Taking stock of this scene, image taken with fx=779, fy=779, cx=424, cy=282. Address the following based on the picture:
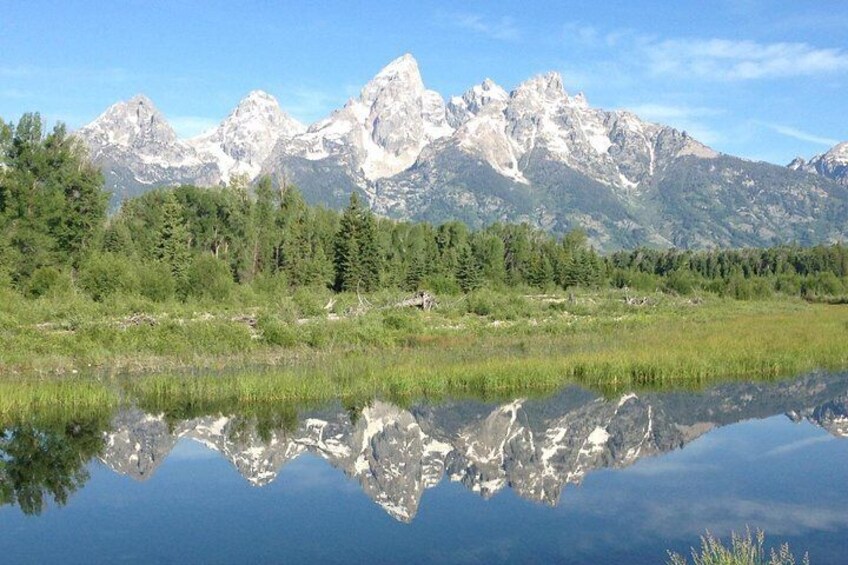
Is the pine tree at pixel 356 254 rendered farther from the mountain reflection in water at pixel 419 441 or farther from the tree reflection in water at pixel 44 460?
the tree reflection in water at pixel 44 460

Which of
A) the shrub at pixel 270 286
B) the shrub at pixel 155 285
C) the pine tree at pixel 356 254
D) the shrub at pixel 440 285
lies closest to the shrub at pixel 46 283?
the shrub at pixel 155 285

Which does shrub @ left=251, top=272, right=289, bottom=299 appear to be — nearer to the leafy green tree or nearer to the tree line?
the tree line

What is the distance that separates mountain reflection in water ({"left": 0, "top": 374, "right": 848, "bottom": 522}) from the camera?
61.1ft

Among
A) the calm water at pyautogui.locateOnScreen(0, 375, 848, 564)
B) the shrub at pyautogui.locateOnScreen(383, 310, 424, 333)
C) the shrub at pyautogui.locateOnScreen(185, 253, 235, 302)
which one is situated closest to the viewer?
the calm water at pyautogui.locateOnScreen(0, 375, 848, 564)

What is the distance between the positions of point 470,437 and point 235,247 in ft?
211

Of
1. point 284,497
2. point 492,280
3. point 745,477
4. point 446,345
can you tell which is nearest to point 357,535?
point 284,497

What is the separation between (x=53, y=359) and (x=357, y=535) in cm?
2002

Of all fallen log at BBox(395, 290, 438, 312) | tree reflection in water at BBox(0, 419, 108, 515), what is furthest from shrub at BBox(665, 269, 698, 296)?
tree reflection in water at BBox(0, 419, 108, 515)

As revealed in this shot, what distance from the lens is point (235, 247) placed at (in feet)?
270

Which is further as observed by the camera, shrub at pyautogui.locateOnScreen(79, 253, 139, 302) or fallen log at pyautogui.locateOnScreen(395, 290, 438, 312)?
fallen log at pyautogui.locateOnScreen(395, 290, 438, 312)

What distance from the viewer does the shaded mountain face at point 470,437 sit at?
19.0 meters

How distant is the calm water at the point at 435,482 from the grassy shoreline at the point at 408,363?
167cm

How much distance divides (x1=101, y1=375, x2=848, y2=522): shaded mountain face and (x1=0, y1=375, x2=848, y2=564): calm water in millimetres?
74

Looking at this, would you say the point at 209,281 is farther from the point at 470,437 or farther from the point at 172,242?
the point at 470,437
